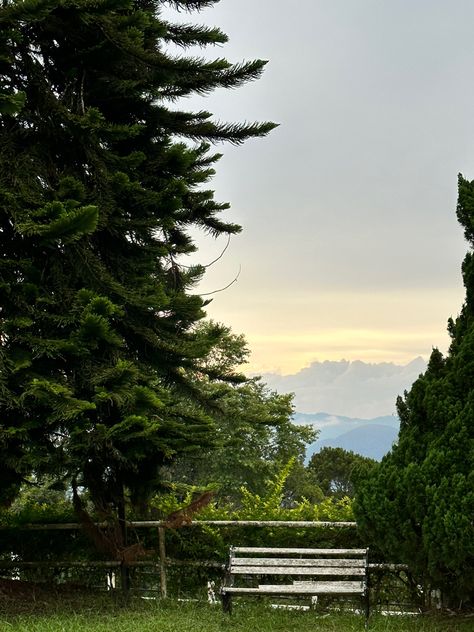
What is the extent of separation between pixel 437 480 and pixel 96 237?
5.48m

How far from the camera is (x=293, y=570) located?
830 cm

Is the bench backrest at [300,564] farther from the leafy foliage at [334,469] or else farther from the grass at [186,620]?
the leafy foliage at [334,469]

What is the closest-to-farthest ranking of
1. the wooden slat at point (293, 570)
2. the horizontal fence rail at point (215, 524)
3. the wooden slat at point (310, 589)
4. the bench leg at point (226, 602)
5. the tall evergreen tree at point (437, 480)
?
the tall evergreen tree at point (437, 480), the wooden slat at point (310, 589), the wooden slat at point (293, 570), the bench leg at point (226, 602), the horizontal fence rail at point (215, 524)

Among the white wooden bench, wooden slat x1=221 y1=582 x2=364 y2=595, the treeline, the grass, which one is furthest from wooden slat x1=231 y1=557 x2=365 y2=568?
the treeline

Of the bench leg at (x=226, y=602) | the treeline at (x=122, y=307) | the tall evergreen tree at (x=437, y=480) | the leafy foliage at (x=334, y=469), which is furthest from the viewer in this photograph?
the leafy foliage at (x=334, y=469)

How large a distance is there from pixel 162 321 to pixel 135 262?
859 millimetres

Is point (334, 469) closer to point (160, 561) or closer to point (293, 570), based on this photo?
point (160, 561)

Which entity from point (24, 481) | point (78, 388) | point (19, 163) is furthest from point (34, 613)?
point (19, 163)

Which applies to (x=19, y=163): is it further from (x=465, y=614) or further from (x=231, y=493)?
(x=231, y=493)

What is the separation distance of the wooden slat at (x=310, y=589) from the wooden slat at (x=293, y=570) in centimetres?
12

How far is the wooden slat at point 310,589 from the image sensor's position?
7.89 meters

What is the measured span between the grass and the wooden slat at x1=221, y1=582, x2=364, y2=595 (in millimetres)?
277

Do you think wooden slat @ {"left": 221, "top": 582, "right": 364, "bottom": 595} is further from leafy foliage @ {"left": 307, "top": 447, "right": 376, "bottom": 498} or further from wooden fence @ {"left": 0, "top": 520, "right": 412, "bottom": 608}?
leafy foliage @ {"left": 307, "top": 447, "right": 376, "bottom": 498}

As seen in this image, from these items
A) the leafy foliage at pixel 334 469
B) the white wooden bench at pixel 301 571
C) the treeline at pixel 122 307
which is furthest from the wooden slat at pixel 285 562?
the leafy foliage at pixel 334 469
